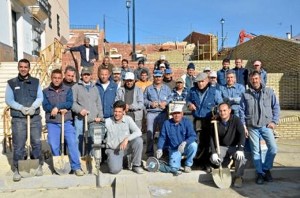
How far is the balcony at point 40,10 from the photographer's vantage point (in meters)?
19.8

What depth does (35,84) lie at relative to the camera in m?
5.55

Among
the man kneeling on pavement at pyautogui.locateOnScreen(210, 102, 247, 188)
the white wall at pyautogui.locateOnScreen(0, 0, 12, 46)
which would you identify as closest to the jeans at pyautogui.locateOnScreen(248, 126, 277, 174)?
the man kneeling on pavement at pyautogui.locateOnScreen(210, 102, 247, 188)

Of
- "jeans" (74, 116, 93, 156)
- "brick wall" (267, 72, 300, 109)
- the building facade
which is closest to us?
"jeans" (74, 116, 93, 156)

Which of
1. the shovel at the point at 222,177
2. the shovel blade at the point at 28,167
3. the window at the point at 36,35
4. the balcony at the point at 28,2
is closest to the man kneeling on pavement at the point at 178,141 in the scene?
the shovel at the point at 222,177

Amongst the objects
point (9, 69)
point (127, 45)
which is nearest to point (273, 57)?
point (9, 69)

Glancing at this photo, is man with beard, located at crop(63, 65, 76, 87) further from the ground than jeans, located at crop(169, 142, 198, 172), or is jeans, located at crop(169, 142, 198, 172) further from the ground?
man with beard, located at crop(63, 65, 76, 87)

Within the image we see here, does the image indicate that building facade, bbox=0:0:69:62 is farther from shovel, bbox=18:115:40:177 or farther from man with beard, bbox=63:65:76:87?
shovel, bbox=18:115:40:177

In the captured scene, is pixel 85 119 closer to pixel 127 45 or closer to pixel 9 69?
pixel 9 69

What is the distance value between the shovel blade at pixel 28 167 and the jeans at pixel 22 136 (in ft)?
0.46

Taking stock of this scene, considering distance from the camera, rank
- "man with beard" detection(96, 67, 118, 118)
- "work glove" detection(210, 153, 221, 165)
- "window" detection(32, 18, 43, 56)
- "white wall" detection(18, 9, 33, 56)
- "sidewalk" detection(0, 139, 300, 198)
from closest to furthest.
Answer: "sidewalk" detection(0, 139, 300, 198), "work glove" detection(210, 153, 221, 165), "man with beard" detection(96, 67, 118, 118), "white wall" detection(18, 9, 33, 56), "window" detection(32, 18, 43, 56)

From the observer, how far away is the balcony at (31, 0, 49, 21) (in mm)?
19812

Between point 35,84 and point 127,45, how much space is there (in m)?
29.7

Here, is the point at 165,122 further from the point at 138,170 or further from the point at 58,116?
the point at 58,116

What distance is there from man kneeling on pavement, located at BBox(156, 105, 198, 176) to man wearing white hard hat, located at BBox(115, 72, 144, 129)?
761mm
